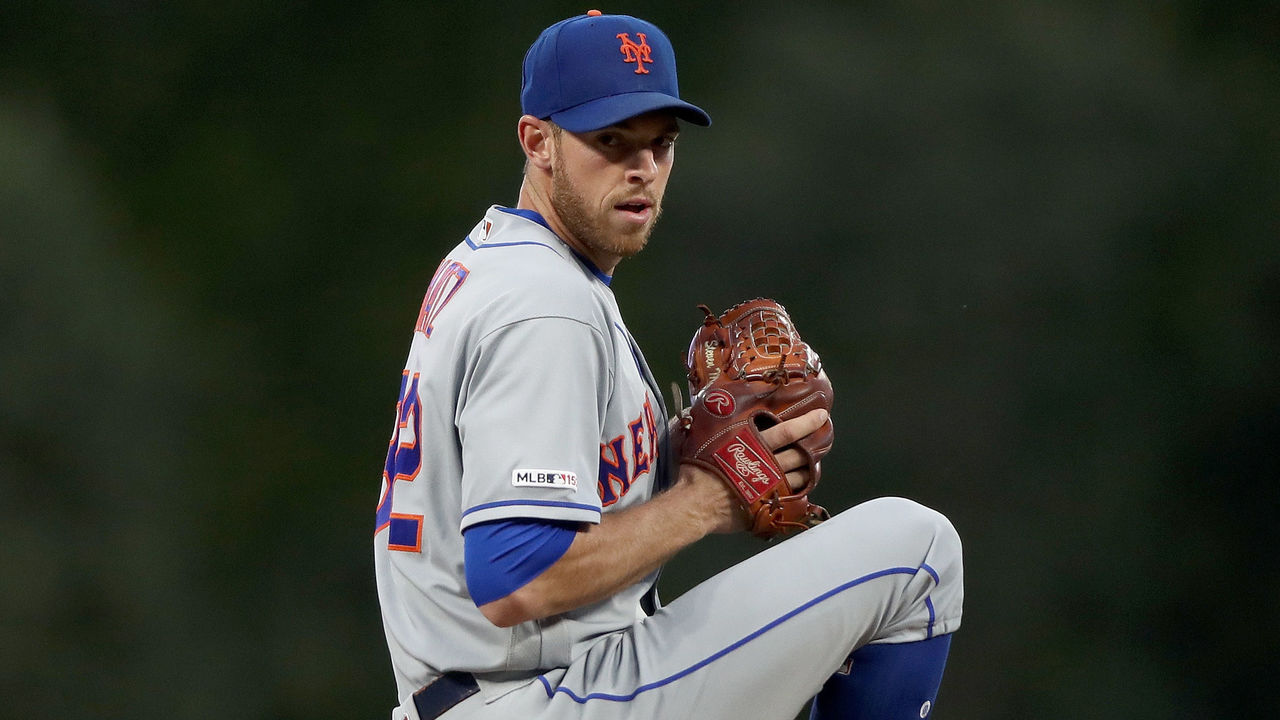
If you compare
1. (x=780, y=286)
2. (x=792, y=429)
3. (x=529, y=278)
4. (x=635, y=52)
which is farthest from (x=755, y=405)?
(x=780, y=286)

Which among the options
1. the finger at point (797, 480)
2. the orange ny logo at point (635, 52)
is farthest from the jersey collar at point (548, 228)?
the finger at point (797, 480)

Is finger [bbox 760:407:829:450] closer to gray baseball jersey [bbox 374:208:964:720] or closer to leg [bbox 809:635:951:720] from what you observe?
gray baseball jersey [bbox 374:208:964:720]

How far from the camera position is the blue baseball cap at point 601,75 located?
159cm

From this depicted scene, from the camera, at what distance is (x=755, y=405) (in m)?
1.66

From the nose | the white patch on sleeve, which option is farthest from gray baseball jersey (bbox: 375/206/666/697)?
the nose

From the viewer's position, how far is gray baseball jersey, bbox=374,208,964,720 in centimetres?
140

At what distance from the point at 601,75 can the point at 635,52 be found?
0.20ft

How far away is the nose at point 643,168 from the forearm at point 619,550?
0.39 meters

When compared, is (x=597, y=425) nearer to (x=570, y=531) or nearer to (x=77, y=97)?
(x=570, y=531)

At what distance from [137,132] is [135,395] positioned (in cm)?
70

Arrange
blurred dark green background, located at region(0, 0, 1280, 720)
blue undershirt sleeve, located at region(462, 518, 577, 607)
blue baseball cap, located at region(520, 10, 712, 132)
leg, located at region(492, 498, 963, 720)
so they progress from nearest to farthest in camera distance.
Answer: blue undershirt sleeve, located at region(462, 518, 577, 607)
leg, located at region(492, 498, 963, 720)
blue baseball cap, located at region(520, 10, 712, 132)
blurred dark green background, located at region(0, 0, 1280, 720)

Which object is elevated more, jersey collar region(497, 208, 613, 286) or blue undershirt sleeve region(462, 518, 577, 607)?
jersey collar region(497, 208, 613, 286)

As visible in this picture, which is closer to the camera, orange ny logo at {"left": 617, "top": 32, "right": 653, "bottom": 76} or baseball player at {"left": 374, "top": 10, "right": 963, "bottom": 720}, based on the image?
baseball player at {"left": 374, "top": 10, "right": 963, "bottom": 720}

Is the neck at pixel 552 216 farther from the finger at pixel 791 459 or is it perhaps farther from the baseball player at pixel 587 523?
the finger at pixel 791 459
